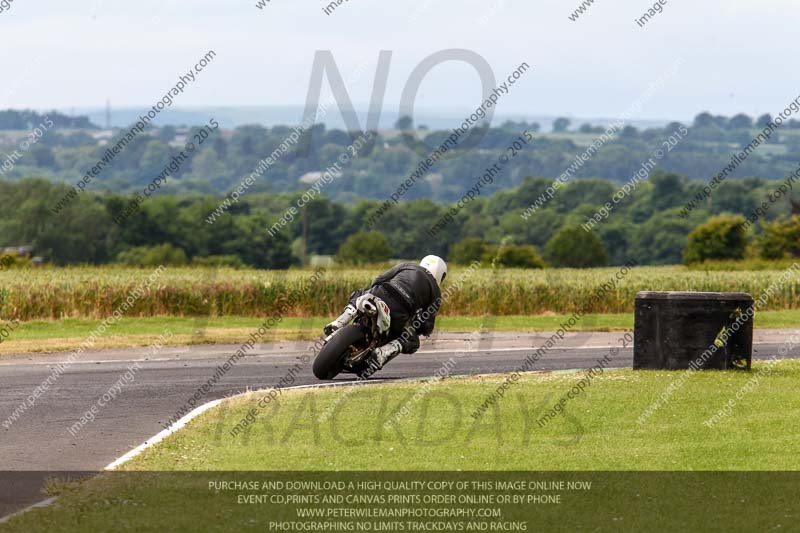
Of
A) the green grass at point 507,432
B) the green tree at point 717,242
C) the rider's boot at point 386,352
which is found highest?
the rider's boot at point 386,352

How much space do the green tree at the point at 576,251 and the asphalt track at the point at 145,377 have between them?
9227cm

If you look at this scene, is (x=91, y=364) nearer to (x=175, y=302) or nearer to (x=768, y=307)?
(x=175, y=302)

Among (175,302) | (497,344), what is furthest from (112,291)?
(497,344)

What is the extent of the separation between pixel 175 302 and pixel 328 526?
26266 mm

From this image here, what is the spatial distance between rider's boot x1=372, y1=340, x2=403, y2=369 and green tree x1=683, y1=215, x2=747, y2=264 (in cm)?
8325

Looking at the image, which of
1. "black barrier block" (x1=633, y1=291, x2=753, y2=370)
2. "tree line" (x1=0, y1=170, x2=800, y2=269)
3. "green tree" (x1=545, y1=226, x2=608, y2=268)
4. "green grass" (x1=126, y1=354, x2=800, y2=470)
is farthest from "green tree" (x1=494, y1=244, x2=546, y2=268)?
"green grass" (x1=126, y1=354, x2=800, y2=470)

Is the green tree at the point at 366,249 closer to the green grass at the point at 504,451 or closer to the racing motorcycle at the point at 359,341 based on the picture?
the racing motorcycle at the point at 359,341

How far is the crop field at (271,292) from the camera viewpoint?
111 ft

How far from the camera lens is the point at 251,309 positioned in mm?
35719

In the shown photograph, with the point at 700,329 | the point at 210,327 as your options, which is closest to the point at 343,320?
the point at 700,329

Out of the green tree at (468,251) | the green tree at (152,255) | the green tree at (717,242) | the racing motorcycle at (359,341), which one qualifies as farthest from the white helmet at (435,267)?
the green tree at (468,251)

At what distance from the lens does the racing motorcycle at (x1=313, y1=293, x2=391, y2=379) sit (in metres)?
15.0

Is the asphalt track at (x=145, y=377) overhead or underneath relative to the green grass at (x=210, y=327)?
overhead

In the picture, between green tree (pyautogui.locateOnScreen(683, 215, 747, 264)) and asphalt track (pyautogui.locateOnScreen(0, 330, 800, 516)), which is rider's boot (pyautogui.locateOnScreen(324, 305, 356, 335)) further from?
green tree (pyautogui.locateOnScreen(683, 215, 747, 264))
